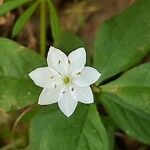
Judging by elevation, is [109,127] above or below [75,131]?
below

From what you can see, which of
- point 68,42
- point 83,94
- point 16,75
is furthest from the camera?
point 68,42

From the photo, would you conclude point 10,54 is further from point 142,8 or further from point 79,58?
point 142,8

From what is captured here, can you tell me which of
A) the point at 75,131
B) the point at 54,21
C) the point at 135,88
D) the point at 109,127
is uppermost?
the point at 54,21

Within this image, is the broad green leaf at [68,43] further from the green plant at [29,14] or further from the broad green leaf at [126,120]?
the broad green leaf at [126,120]

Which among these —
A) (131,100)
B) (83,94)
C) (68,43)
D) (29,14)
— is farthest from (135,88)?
(29,14)

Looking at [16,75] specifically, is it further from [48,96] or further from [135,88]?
[135,88]

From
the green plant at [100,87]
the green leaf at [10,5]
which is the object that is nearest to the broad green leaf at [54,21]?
the green plant at [100,87]

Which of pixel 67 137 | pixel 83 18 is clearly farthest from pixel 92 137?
pixel 83 18
